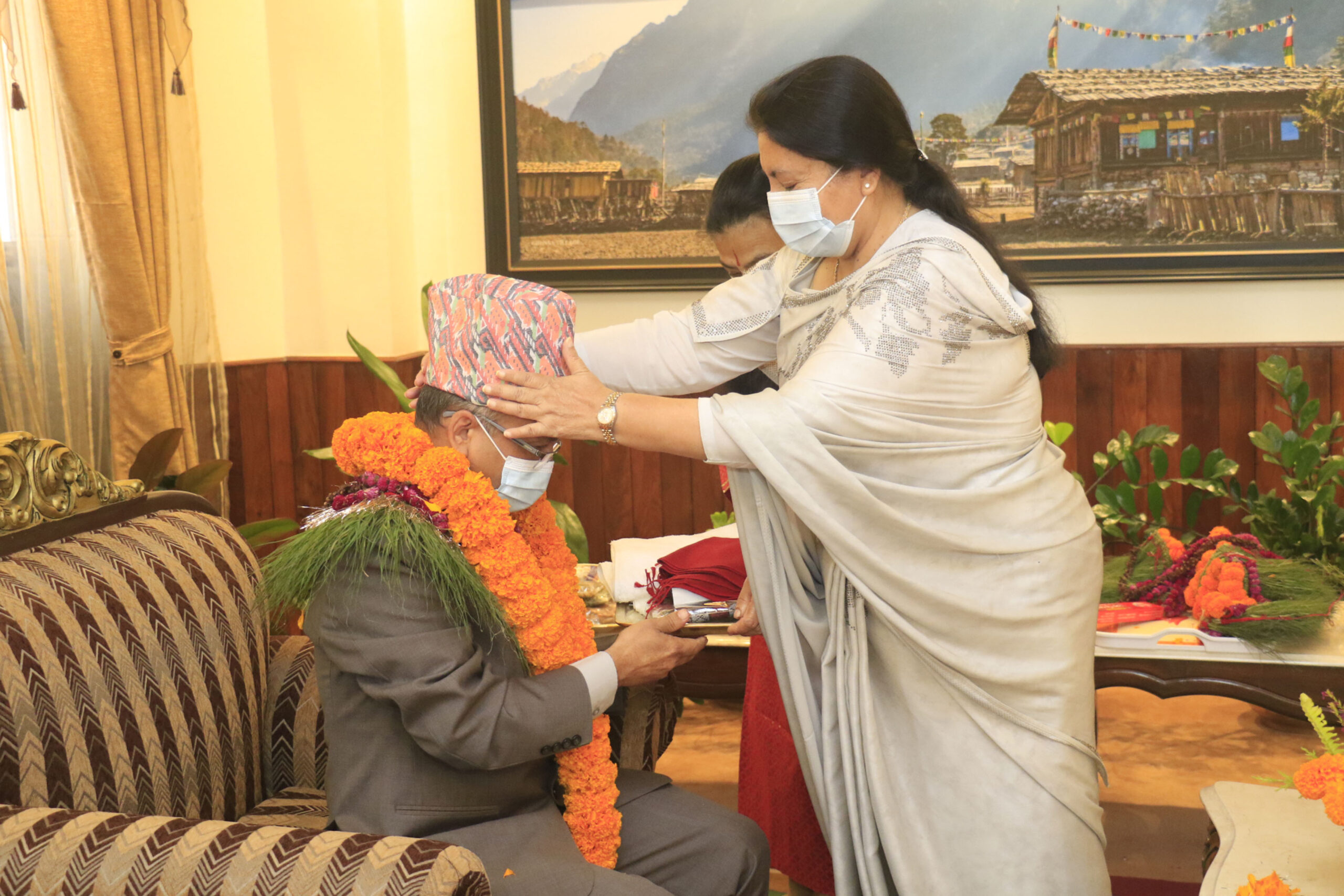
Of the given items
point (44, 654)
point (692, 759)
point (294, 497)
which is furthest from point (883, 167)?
point (294, 497)

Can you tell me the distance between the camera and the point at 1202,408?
3742 millimetres

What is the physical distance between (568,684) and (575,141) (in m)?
2.79

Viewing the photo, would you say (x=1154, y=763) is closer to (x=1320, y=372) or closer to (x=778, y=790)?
(x=1320, y=372)

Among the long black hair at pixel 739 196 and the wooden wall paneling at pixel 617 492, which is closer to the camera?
the long black hair at pixel 739 196

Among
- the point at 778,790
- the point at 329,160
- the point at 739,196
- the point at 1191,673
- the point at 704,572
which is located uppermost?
the point at 329,160

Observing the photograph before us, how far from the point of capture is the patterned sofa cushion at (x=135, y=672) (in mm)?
1598

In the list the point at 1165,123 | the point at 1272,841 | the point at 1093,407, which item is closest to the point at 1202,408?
the point at 1093,407

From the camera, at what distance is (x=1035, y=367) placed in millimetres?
1946

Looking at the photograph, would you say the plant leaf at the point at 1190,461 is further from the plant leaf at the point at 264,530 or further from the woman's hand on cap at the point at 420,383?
the plant leaf at the point at 264,530

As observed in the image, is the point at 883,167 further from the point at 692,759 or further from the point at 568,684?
the point at 692,759

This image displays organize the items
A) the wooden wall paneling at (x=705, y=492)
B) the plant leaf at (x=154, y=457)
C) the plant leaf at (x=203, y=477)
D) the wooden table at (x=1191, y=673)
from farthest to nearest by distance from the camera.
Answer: the wooden wall paneling at (x=705, y=492) → the plant leaf at (x=203, y=477) → the plant leaf at (x=154, y=457) → the wooden table at (x=1191, y=673)

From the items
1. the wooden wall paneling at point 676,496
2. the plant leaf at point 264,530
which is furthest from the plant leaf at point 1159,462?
the plant leaf at point 264,530

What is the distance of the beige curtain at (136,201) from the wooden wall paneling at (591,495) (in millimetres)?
1313

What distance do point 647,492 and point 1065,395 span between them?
1.48 m
